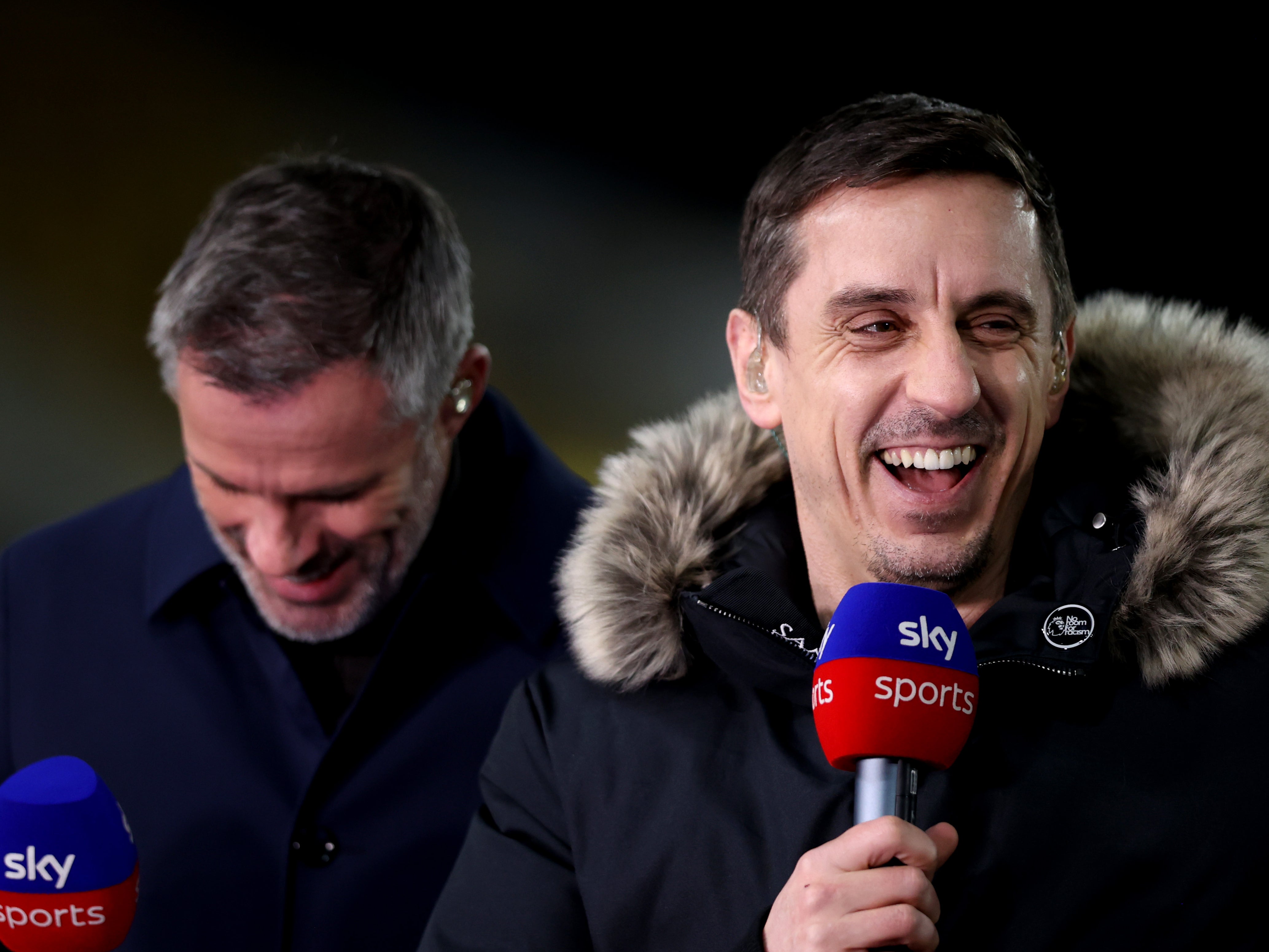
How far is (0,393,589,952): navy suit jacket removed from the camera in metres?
2.00

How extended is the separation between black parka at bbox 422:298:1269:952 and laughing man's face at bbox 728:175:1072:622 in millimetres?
127

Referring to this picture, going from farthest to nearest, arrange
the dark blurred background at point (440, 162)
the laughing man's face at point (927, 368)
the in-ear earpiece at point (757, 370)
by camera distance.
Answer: the dark blurred background at point (440, 162) → the in-ear earpiece at point (757, 370) → the laughing man's face at point (927, 368)

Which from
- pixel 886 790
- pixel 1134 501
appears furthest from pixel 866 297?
pixel 886 790

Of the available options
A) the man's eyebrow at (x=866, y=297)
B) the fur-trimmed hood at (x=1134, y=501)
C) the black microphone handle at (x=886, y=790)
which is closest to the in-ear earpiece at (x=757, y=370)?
the fur-trimmed hood at (x=1134, y=501)

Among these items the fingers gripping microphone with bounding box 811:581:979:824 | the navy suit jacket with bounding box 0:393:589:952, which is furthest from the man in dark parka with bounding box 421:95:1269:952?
the navy suit jacket with bounding box 0:393:589:952

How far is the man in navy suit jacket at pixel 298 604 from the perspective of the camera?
1.99 metres

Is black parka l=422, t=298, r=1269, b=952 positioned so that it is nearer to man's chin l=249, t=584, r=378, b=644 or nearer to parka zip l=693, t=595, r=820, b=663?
parka zip l=693, t=595, r=820, b=663

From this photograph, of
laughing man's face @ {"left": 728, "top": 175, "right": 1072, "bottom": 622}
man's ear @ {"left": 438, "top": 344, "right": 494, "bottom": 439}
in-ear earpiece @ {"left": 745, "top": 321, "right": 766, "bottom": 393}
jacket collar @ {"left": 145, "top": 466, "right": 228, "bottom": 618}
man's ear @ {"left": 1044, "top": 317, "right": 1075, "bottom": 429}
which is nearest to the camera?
laughing man's face @ {"left": 728, "top": 175, "right": 1072, "bottom": 622}

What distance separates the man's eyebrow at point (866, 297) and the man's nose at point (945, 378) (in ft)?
0.18

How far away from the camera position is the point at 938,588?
155 centimetres

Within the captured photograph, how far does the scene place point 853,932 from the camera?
42.6 inches

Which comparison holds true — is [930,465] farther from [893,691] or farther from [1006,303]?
[893,691]

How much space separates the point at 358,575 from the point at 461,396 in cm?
38

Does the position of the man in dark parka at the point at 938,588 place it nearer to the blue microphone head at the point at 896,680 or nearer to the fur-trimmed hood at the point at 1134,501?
the fur-trimmed hood at the point at 1134,501
